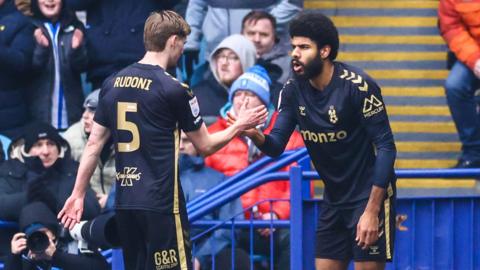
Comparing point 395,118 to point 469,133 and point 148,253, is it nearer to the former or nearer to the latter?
point 469,133

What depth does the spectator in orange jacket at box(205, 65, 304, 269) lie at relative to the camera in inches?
423

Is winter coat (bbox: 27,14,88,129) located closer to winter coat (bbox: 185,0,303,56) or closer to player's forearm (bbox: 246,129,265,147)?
winter coat (bbox: 185,0,303,56)

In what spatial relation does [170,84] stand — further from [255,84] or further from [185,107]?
[255,84]

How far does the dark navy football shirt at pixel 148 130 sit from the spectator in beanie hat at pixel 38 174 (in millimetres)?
2283

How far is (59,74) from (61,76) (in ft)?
0.08

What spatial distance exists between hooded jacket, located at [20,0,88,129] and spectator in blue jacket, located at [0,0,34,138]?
8cm

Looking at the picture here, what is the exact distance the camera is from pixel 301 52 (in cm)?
890

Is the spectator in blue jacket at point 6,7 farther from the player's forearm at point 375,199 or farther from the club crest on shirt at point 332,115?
the player's forearm at point 375,199

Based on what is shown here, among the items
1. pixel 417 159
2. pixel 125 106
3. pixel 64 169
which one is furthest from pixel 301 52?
pixel 417 159

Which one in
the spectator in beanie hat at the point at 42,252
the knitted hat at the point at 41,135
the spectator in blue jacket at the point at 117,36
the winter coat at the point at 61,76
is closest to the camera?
the spectator in beanie hat at the point at 42,252

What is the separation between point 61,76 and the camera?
12.8 meters

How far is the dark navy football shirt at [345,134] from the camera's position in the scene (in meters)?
8.76

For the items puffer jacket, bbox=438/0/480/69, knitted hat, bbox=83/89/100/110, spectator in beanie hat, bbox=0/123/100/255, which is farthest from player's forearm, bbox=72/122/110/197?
puffer jacket, bbox=438/0/480/69

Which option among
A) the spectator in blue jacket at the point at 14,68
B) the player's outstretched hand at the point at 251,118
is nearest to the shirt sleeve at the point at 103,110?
the player's outstretched hand at the point at 251,118
